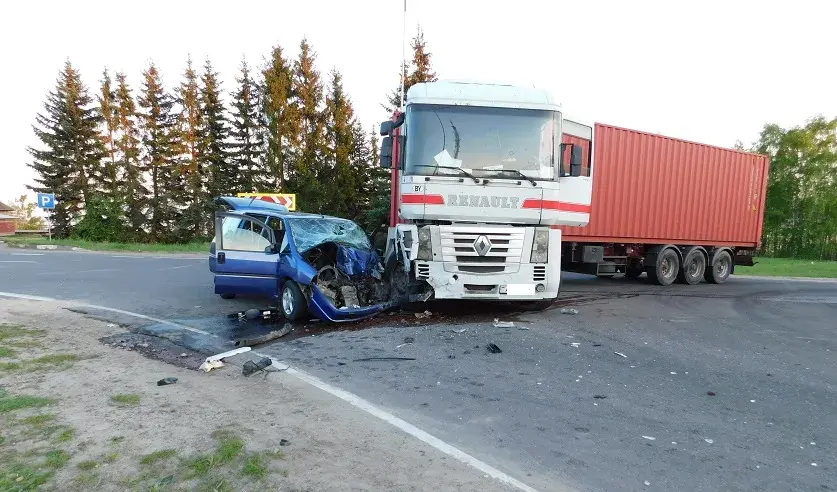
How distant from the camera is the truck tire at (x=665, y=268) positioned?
42.4 feet

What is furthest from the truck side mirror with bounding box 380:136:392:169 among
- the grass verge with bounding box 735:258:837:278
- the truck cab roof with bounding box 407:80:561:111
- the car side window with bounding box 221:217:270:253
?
the grass verge with bounding box 735:258:837:278

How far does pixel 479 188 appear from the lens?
732 centimetres

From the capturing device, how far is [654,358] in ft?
19.4

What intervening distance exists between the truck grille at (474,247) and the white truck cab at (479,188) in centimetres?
2

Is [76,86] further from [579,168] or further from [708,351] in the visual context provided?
[708,351]

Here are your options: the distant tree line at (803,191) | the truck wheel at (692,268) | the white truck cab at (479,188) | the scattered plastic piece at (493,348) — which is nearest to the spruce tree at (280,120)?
the truck wheel at (692,268)

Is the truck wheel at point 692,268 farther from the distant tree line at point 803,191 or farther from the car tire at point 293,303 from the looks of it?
the distant tree line at point 803,191

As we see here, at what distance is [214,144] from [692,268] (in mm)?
34621

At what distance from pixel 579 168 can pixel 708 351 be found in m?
3.24

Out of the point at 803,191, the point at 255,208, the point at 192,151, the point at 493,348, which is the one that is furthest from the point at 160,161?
the point at 803,191

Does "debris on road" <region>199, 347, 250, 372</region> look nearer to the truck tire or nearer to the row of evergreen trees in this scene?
the truck tire

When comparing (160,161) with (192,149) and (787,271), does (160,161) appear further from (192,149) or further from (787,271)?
(787,271)

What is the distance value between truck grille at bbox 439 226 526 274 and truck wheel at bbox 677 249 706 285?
8.47 meters

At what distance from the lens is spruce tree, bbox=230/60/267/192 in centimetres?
3691
